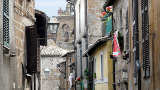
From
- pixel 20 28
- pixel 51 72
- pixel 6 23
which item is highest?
pixel 6 23

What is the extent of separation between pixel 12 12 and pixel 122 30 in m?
4.55

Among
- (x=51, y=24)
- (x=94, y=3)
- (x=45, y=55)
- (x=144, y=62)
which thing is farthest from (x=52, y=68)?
(x=144, y=62)

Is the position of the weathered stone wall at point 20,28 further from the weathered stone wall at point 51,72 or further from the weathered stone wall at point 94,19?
the weathered stone wall at point 51,72

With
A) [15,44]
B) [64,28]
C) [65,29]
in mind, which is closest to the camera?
[15,44]

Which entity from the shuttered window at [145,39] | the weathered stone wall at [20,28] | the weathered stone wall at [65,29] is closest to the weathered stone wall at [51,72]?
the weathered stone wall at [65,29]

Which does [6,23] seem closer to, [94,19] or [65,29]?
[94,19]

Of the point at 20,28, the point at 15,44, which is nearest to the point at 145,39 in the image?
the point at 15,44

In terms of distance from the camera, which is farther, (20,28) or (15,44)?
(20,28)

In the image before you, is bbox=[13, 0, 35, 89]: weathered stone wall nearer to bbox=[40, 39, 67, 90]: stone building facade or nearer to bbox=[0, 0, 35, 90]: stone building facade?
bbox=[0, 0, 35, 90]: stone building facade

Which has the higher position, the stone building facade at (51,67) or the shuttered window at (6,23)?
the shuttered window at (6,23)

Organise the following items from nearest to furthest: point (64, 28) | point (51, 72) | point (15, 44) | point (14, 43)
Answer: point (14, 43) < point (15, 44) < point (51, 72) < point (64, 28)

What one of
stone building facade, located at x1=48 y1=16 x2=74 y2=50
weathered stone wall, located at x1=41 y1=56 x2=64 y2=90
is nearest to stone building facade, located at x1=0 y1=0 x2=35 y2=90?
weathered stone wall, located at x1=41 y1=56 x2=64 y2=90

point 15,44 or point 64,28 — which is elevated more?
point 64,28

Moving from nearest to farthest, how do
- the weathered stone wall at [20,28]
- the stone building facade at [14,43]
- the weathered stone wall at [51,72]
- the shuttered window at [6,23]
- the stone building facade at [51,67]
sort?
the shuttered window at [6,23]
the stone building facade at [14,43]
the weathered stone wall at [20,28]
the weathered stone wall at [51,72]
the stone building facade at [51,67]
